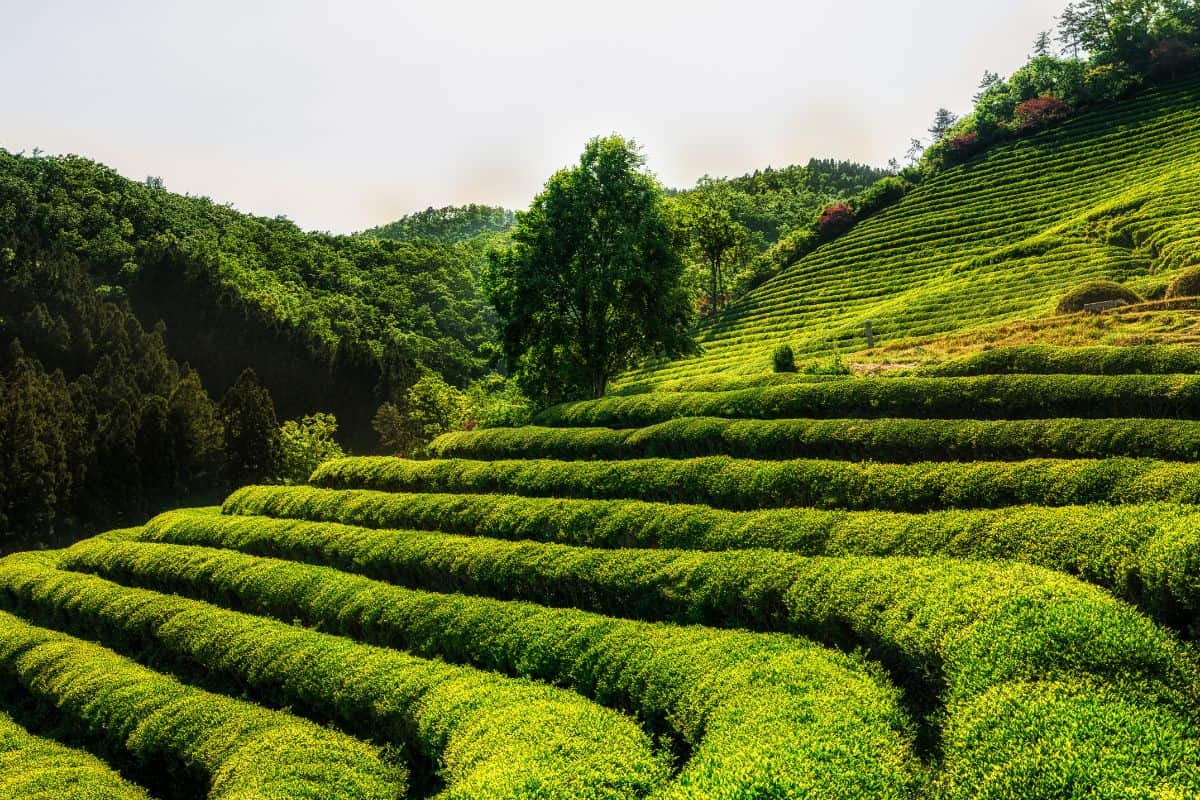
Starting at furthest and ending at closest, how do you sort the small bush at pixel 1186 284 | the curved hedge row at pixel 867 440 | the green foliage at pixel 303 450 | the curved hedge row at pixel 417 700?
1. the green foliage at pixel 303 450
2. the small bush at pixel 1186 284
3. the curved hedge row at pixel 867 440
4. the curved hedge row at pixel 417 700

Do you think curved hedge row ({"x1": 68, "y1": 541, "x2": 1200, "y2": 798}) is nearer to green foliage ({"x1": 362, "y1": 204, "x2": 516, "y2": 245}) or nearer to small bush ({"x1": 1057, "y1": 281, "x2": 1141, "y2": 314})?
small bush ({"x1": 1057, "y1": 281, "x2": 1141, "y2": 314})

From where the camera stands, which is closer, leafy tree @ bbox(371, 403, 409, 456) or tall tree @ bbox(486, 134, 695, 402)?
tall tree @ bbox(486, 134, 695, 402)

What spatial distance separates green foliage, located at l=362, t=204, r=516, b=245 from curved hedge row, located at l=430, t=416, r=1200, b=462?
468 ft

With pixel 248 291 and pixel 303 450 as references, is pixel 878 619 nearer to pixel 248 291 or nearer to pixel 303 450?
pixel 303 450

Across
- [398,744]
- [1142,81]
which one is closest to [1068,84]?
[1142,81]

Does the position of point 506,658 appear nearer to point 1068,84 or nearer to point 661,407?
point 661,407

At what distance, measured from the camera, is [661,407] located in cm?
2678

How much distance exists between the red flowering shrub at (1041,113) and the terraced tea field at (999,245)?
1.68 metres

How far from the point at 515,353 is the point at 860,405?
20.1m

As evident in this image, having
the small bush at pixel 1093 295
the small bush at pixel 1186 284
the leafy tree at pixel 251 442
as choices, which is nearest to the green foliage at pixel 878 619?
the small bush at pixel 1093 295

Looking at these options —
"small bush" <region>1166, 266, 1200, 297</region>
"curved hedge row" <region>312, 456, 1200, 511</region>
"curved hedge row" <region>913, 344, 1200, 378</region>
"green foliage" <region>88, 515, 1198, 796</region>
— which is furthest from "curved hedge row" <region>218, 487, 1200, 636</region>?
"small bush" <region>1166, 266, 1200, 297</region>

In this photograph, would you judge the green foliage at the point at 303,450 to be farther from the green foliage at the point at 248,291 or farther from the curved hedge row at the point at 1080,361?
the curved hedge row at the point at 1080,361

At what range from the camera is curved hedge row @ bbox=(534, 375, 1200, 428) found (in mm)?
16953

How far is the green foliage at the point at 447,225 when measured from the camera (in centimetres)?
16338
